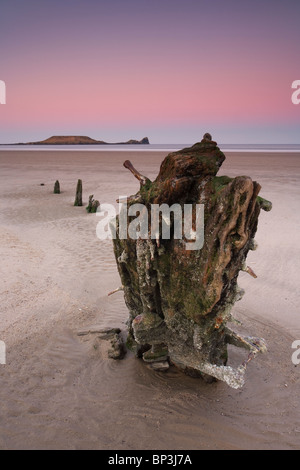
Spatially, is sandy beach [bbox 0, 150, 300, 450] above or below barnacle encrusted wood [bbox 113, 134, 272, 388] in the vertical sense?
below

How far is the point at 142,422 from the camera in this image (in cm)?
492

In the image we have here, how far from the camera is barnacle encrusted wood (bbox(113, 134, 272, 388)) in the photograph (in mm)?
4105

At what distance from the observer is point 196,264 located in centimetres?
454

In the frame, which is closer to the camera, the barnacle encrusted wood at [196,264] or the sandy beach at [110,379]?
the barnacle encrusted wood at [196,264]

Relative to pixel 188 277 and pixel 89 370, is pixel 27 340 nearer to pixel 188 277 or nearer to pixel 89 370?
pixel 89 370

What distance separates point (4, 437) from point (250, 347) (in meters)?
3.65

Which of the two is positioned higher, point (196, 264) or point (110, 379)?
point (196, 264)

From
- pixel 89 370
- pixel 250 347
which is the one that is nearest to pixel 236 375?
pixel 250 347

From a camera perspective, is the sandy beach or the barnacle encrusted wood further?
the sandy beach

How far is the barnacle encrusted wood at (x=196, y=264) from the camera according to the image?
4105mm

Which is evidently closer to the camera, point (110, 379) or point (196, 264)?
point (196, 264)

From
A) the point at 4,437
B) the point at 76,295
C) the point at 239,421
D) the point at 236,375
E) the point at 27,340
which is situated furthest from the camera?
the point at 76,295

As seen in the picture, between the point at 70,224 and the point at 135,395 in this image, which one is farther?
the point at 70,224

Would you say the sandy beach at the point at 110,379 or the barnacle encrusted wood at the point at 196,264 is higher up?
the barnacle encrusted wood at the point at 196,264
